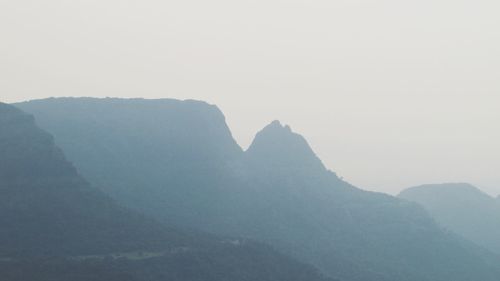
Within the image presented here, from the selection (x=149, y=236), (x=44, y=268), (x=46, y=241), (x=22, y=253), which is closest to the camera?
(x=44, y=268)

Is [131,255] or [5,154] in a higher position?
[5,154]

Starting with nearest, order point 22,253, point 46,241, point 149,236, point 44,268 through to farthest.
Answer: point 44,268 → point 22,253 → point 46,241 → point 149,236

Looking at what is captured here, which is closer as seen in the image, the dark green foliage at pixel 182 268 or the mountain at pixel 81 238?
the dark green foliage at pixel 182 268

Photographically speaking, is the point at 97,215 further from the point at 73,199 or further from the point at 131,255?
the point at 131,255

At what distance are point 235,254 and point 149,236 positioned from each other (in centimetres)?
1543

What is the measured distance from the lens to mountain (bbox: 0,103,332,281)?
131625 mm

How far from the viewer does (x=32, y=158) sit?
163m

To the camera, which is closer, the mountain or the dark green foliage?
the dark green foliage

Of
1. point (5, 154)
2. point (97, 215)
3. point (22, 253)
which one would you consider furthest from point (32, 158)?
point (22, 253)

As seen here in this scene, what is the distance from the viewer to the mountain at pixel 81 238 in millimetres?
131625

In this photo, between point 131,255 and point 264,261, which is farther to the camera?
point 264,261

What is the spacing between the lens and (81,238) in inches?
5758

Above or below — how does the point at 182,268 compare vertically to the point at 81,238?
below

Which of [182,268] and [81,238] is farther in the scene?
[81,238]
